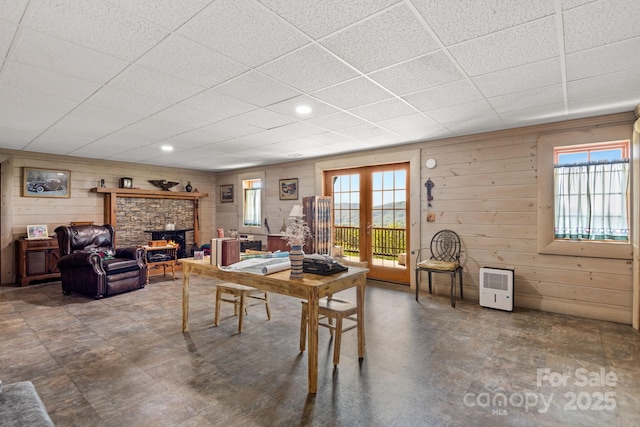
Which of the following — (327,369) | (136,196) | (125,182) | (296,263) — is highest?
(125,182)

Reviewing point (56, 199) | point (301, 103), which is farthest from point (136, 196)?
point (301, 103)

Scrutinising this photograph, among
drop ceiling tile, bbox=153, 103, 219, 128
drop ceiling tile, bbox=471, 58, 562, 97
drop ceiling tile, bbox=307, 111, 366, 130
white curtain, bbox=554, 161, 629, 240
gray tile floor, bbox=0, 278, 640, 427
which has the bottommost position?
Result: gray tile floor, bbox=0, 278, 640, 427

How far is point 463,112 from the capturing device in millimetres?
3523

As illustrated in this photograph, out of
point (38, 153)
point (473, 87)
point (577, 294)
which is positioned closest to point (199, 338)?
point (473, 87)

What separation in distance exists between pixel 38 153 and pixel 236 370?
6057 mm

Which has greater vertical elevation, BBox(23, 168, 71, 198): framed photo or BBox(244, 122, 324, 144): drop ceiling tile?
BBox(244, 122, 324, 144): drop ceiling tile

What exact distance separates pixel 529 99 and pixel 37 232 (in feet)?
25.3

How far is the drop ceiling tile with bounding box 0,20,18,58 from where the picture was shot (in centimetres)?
182

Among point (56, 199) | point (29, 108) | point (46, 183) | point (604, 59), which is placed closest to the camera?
point (604, 59)

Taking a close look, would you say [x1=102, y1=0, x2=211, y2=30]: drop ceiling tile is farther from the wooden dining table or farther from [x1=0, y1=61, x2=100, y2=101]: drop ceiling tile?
the wooden dining table

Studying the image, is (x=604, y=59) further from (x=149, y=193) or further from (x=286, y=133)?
(x=149, y=193)

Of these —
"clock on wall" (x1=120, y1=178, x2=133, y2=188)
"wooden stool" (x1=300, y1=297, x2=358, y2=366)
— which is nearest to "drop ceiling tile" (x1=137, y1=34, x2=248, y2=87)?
"wooden stool" (x1=300, y1=297, x2=358, y2=366)

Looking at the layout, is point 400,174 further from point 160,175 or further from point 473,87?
point 160,175

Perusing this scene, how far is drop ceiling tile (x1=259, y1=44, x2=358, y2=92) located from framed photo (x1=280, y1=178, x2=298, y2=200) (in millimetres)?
4096
